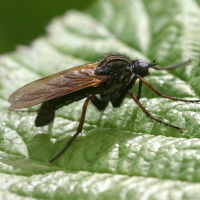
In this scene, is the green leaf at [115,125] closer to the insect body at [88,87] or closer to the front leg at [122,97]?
the front leg at [122,97]

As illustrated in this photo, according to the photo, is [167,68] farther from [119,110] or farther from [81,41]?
[81,41]

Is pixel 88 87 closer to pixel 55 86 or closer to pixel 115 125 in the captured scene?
pixel 55 86

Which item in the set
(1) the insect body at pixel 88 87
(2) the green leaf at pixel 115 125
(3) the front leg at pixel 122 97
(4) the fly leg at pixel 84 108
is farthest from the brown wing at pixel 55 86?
(2) the green leaf at pixel 115 125

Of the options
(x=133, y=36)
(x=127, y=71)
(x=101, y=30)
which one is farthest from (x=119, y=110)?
(x=101, y=30)

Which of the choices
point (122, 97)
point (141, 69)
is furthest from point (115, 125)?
point (141, 69)

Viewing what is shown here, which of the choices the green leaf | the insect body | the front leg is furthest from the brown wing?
the green leaf

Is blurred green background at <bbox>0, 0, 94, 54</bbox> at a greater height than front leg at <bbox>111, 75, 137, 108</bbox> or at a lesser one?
greater

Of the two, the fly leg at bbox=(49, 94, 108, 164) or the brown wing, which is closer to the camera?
the fly leg at bbox=(49, 94, 108, 164)

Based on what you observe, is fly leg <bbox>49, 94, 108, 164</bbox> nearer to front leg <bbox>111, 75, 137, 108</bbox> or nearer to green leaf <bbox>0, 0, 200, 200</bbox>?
green leaf <bbox>0, 0, 200, 200</bbox>
